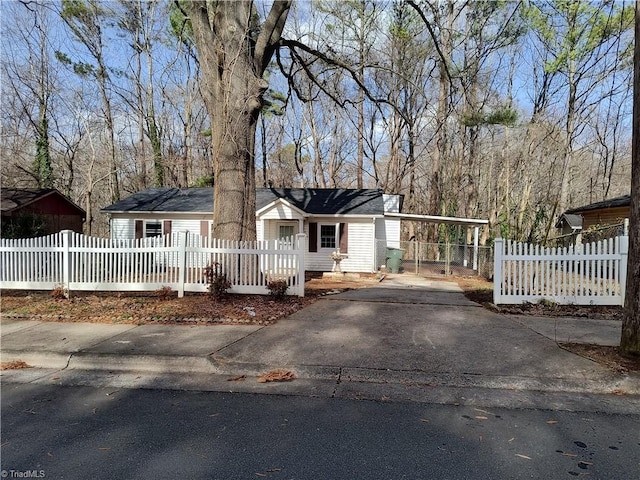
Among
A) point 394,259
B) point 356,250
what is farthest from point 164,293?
point 394,259

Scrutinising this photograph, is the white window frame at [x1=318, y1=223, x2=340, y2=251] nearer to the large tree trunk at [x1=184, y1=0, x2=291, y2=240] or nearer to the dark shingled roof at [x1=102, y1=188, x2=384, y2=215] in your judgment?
the dark shingled roof at [x1=102, y1=188, x2=384, y2=215]

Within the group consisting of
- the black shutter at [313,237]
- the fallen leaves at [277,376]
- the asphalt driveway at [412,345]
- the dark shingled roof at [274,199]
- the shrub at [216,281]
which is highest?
the dark shingled roof at [274,199]

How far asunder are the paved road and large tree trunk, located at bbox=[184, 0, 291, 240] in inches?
236

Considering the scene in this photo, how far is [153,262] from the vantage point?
8.91m

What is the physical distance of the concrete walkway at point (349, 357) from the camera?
400 cm

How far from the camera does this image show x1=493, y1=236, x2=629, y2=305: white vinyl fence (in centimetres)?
741

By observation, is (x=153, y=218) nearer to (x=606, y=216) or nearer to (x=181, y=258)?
(x=181, y=258)

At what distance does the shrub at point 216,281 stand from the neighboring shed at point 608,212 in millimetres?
15126

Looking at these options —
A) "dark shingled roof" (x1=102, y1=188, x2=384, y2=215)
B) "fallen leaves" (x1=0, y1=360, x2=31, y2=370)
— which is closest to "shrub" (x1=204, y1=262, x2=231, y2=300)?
"fallen leaves" (x1=0, y1=360, x2=31, y2=370)

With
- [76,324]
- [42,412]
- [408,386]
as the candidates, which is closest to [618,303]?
[408,386]

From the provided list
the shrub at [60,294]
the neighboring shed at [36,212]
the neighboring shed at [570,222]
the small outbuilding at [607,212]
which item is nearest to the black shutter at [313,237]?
the shrub at [60,294]

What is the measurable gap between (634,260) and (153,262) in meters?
8.75

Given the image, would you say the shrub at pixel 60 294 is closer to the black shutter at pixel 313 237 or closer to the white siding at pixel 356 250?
the white siding at pixel 356 250

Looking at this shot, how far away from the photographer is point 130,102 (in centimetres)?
2459
